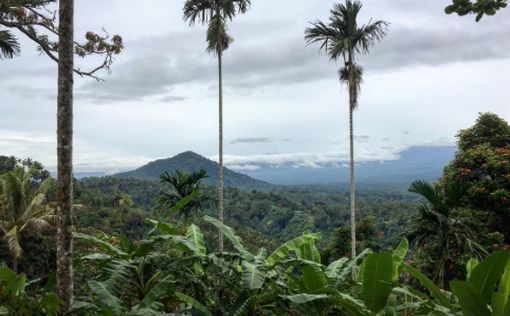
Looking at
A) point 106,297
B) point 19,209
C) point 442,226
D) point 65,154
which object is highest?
point 65,154

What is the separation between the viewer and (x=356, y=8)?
15883mm

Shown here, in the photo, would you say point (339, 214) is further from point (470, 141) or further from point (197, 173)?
point (197, 173)

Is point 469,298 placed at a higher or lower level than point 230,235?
lower

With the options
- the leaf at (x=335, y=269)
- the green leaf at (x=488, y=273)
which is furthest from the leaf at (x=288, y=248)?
the green leaf at (x=488, y=273)

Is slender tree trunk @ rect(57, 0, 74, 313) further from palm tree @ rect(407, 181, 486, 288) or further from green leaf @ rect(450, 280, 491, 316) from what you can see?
palm tree @ rect(407, 181, 486, 288)

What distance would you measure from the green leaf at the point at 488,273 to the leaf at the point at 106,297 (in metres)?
3.02

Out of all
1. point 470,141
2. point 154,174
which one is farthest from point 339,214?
point 154,174

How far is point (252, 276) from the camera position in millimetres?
4164

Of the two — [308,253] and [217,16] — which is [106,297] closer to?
[308,253]

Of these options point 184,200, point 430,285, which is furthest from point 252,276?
point 430,285

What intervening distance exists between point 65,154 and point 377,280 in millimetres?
3101

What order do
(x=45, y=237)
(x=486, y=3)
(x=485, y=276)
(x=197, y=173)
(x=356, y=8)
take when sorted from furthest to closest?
(x=45, y=237)
(x=356, y=8)
(x=197, y=173)
(x=486, y=3)
(x=485, y=276)

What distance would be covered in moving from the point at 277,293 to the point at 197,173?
1052 centimetres

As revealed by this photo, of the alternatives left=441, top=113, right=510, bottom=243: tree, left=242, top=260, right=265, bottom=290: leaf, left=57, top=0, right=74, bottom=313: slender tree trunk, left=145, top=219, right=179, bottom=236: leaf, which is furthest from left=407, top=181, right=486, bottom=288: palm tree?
left=57, top=0, right=74, bottom=313: slender tree trunk
